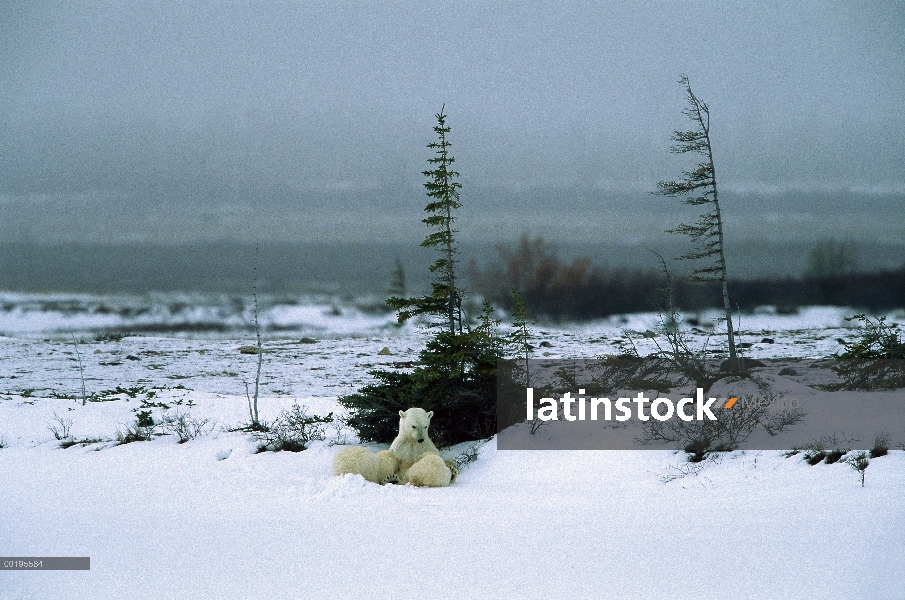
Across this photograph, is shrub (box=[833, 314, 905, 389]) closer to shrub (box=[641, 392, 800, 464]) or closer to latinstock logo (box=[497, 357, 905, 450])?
latinstock logo (box=[497, 357, 905, 450])

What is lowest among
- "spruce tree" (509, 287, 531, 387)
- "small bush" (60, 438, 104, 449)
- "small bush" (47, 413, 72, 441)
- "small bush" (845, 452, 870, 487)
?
"small bush" (60, 438, 104, 449)

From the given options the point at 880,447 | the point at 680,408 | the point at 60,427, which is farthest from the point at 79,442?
the point at 880,447

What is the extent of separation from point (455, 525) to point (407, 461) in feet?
8.45

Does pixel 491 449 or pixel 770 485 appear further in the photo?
pixel 491 449

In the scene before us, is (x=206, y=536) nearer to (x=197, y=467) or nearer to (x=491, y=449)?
(x=197, y=467)

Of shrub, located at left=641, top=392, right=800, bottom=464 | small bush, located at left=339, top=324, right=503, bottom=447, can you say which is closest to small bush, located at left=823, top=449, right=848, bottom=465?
shrub, located at left=641, top=392, right=800, bottom=464

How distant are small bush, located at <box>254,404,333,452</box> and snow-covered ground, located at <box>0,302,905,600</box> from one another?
1.04ft

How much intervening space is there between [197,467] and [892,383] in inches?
480

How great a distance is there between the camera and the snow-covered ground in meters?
4.67

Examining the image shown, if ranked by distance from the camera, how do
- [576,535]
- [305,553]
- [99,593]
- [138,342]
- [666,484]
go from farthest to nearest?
1. [138,342]
2. [666,484]
3. [576,535]
4. [305,553]
5. [99,593]

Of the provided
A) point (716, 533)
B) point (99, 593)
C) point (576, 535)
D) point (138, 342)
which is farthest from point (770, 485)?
point (138, 342)

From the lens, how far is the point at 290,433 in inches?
444

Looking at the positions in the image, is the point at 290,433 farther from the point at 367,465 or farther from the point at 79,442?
the point at 79,442

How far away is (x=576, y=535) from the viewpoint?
5.72 m
